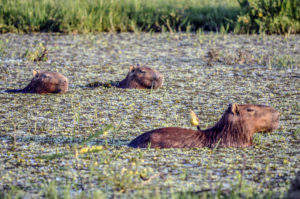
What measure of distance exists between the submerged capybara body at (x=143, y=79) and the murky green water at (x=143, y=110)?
10cm

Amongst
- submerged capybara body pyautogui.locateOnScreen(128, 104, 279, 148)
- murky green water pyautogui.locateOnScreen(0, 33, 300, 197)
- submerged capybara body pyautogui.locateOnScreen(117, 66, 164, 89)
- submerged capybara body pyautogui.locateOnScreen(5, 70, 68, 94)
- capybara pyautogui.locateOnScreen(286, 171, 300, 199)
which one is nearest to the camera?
capybara pyautogui.locateOnScreen(286, 171, 300, 199)

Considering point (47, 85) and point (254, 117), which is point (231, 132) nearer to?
point (254, 117)

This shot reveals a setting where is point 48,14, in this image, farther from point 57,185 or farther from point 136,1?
point 57,185

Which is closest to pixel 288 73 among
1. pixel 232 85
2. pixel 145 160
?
pixel 232 85

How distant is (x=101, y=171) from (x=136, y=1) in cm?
641

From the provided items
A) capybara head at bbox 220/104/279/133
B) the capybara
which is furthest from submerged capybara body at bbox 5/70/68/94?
the capybara

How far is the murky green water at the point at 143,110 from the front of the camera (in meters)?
2.93

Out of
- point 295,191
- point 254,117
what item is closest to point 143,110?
point 254,117

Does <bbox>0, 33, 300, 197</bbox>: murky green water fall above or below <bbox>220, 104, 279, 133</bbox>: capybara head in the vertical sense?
below

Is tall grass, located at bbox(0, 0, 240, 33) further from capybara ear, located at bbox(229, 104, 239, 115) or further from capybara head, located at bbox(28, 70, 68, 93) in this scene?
capybara ear, located at bbox(229, 104, 239, 115)

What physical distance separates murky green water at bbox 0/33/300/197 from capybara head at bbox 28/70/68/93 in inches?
3.5

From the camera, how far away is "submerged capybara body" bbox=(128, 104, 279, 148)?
3.54 meters

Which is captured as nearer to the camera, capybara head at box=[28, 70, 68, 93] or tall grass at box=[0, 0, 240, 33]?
capybara head at box=[28, 70, 68, 93]

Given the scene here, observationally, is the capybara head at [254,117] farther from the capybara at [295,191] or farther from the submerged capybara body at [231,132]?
the capybara at [295,191]
